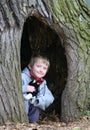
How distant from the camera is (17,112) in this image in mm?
4949

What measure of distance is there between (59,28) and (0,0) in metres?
1.02

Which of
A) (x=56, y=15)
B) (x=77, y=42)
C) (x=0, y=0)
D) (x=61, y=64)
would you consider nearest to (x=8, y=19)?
(x=0, y=0)

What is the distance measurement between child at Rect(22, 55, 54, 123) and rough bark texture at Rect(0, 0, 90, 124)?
30 centimetres

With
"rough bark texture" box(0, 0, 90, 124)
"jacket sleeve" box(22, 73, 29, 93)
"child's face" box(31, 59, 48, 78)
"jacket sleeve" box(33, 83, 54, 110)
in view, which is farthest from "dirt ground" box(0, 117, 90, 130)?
"child's face" box(31, 59, 48, 78)

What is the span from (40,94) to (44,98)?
0.09 meters

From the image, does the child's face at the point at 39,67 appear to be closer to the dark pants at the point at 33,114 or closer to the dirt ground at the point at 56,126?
the dark pants at the point at 33,114

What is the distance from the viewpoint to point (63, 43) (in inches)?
212

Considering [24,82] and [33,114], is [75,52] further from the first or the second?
[33,114]

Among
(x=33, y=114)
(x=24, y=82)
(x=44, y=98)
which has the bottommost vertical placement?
(x=33, y=114)

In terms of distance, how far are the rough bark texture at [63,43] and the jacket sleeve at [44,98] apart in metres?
0.23

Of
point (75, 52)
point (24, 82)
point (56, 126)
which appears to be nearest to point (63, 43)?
point (75, 52)

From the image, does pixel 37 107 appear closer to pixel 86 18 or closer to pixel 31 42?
pixel 31 42

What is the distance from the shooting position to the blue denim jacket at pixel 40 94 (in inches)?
216

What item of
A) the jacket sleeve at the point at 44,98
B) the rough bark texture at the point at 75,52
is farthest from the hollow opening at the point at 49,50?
the rough bark texture at the point at 75,52
